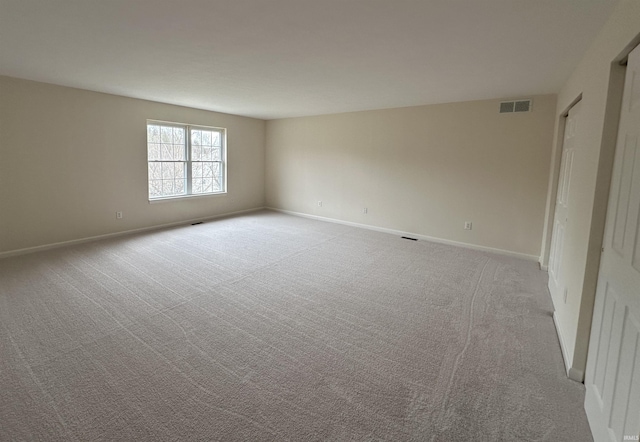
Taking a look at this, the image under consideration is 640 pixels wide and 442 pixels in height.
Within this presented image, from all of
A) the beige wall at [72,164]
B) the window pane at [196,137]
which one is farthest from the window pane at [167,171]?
the window pane at [196,137]

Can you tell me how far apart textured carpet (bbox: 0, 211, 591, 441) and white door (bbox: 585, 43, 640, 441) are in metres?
0.29

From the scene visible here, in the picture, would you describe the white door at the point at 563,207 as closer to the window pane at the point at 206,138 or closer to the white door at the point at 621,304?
the white door at the point at 621,304

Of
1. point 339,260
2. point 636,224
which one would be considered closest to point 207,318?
point 339,260

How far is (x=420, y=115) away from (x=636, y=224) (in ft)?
14.4

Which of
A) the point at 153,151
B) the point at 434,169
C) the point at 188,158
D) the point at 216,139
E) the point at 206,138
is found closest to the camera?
the point at 434,169

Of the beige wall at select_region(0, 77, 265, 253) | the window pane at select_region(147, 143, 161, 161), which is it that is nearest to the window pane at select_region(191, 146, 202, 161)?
the beige wall at select_region(0, 77, 265, 253)

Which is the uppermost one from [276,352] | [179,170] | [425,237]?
[179,170]

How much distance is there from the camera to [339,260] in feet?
14.2

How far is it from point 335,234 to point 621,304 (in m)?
4.44

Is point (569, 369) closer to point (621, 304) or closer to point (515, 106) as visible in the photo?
point (621, 304)

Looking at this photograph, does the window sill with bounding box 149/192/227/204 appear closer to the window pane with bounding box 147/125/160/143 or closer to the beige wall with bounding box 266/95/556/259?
the window pane with bounding box 147/125/160/143

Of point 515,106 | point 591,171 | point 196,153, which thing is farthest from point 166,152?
point 591,171

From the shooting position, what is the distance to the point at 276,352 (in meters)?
2.27

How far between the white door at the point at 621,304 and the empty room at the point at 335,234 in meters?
0.02
